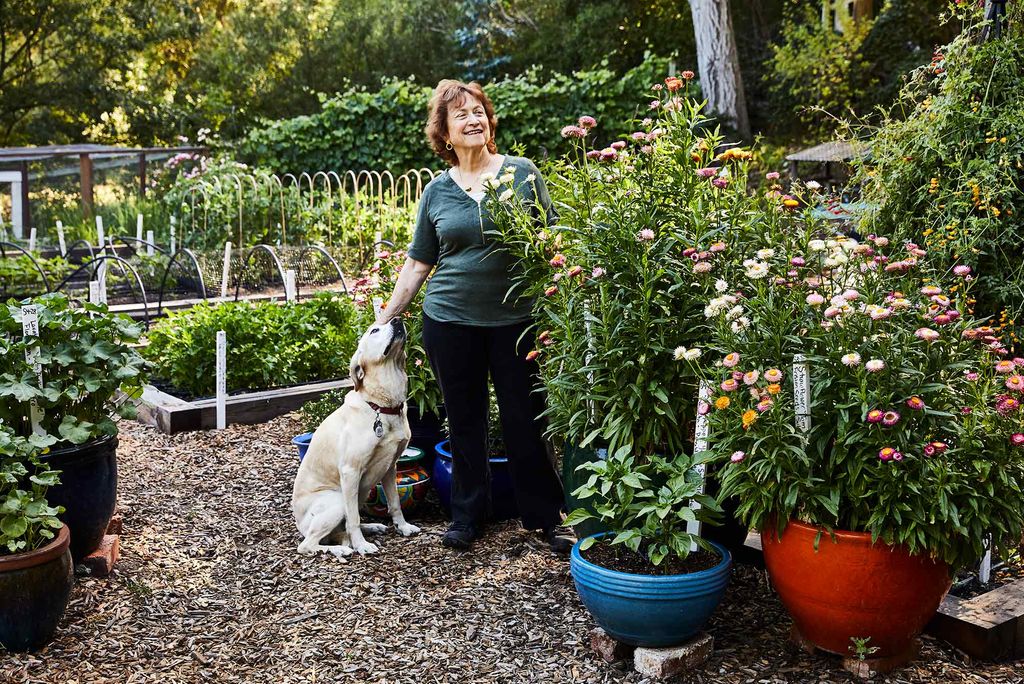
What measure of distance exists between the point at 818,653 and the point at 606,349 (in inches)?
45.8

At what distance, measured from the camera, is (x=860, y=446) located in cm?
282

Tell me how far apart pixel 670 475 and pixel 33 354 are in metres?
2.40

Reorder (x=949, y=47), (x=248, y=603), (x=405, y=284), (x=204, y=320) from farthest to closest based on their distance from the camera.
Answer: (x=204, y=320) → (x=949, y=47) → (x=405, y=284) → (x=248, y=603)

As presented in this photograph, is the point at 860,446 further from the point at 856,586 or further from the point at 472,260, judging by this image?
the point at 472,260

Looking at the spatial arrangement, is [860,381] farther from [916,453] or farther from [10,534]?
[10,534]

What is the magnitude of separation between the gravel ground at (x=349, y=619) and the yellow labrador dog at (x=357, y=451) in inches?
5.6

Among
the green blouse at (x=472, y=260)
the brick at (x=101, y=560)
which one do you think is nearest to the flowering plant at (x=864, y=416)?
the green blouse at (x=472, y=260)

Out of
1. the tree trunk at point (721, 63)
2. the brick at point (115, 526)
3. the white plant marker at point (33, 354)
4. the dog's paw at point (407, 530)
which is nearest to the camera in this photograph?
the white plant marker at point (33, 354)

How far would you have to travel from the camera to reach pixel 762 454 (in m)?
2.93

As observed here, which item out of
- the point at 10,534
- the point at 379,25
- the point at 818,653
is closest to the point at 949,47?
the point at 818,653

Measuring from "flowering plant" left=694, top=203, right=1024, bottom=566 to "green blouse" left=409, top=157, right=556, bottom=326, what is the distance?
3.53 feet

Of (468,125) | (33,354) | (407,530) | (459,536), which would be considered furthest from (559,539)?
(33,354)

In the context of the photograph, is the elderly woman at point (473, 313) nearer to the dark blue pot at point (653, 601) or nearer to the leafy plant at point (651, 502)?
the leafy plant at point (651, 502)

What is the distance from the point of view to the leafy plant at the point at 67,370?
373 cm
